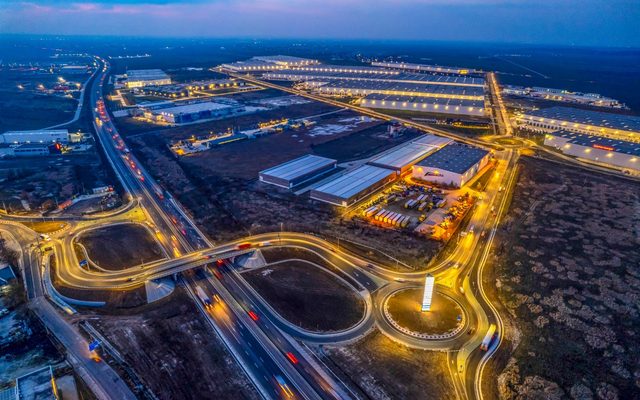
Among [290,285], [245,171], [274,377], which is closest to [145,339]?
[274,377]

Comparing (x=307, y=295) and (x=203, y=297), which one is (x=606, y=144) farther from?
(x=203, y=297)

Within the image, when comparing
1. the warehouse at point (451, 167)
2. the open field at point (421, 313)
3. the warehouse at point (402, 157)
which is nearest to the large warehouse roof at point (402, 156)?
the warehouse at point (402, 157)

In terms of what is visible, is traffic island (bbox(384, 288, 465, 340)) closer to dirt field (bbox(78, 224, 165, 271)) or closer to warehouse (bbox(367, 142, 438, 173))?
dirt field (bbox(78, 224, 165, 271))

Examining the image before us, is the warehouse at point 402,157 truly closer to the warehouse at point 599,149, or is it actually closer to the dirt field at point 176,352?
the warehouse at point 599,149

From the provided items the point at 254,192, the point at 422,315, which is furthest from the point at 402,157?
the point at 422,315

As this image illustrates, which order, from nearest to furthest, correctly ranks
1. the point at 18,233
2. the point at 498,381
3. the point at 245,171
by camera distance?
the point at 498,381, the point at 18,233, the point at 245,171

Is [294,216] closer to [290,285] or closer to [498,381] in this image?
[290,285]

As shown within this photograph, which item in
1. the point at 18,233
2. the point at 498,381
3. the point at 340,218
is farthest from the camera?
the point at 340,218
